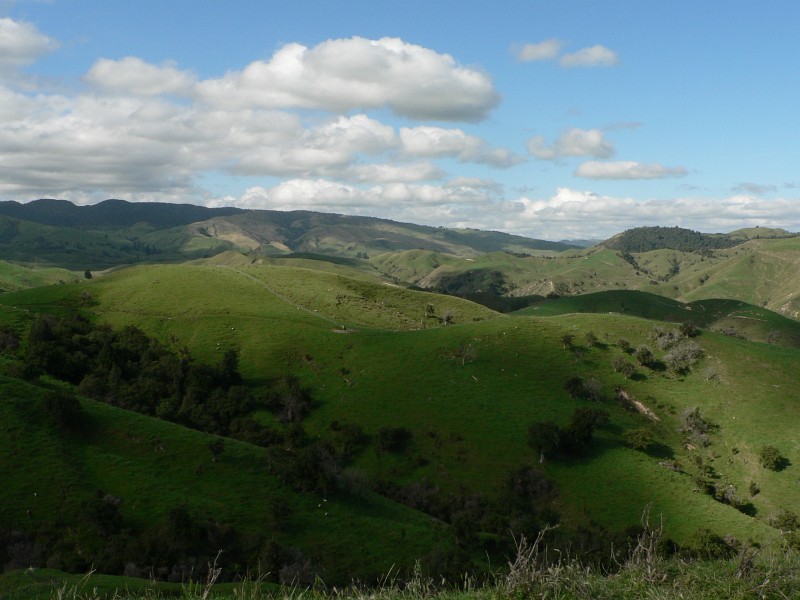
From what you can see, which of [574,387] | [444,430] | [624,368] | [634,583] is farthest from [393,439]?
[634,583]

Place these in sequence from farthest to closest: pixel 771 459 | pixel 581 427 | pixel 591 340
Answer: pixel 591 340
pixel 581 427
pixel 771 459

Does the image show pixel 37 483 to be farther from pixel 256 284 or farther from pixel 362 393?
pixel 256 284

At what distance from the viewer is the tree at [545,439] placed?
75.4 m

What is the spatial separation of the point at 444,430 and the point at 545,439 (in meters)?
15.6

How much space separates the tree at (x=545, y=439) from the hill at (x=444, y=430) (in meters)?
0.68

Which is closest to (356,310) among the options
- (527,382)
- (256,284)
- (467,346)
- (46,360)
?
(256,284)

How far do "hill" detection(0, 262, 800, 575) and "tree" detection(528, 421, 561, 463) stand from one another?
2.23 feet

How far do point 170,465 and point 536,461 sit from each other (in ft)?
163

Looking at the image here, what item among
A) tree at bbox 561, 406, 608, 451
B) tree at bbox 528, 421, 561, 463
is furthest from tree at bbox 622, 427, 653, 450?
tree at bbox 528, 421, 561, 463

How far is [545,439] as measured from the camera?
75.6 m

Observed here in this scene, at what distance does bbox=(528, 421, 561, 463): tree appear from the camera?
75375 mm

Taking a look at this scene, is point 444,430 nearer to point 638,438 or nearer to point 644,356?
point 638,438

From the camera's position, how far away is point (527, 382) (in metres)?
93.2

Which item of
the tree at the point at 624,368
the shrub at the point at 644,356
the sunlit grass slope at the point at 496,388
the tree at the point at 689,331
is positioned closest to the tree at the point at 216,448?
the sunlit grass slope at the point at 496,388
